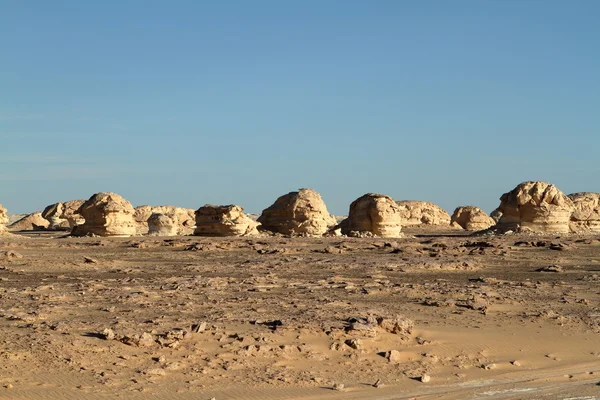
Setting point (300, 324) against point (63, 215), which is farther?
point (63, 215)

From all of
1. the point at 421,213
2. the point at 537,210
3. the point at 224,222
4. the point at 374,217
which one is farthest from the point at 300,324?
the point at 421,213

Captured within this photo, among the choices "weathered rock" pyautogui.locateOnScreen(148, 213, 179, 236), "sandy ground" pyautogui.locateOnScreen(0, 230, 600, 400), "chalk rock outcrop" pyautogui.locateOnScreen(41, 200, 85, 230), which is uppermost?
"chalk rock outcrop" pyautogui.locateOnScreen(41, 200, 85, 230)

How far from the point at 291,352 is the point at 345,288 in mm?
4015

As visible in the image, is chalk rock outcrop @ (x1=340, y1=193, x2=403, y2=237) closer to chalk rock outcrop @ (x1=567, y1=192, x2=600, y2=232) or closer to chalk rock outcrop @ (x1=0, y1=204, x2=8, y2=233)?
chalk rock outcrop @ (x1=567, y1=192, x2=600, y2=232)

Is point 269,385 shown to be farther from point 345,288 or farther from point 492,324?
point 345,288

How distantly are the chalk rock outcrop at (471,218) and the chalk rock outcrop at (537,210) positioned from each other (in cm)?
1035

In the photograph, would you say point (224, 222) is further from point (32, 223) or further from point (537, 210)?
point (32, 223)

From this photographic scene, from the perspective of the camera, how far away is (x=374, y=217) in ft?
82.4

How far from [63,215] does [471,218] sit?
19320mm

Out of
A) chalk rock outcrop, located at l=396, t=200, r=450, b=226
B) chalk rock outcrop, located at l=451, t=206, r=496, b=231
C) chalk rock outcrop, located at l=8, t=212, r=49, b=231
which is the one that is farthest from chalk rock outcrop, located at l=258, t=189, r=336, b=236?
chalk rock outcrop, located at l=8, t=212, r=49, b=231

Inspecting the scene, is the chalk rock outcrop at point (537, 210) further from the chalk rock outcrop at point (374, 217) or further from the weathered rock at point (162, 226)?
the weathered rock at point (162, 226)

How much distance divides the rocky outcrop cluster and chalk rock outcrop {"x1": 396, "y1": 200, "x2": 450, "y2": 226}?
984 centimetres

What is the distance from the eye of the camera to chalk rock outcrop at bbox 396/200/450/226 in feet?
117

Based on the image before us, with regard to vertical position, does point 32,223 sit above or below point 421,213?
below
